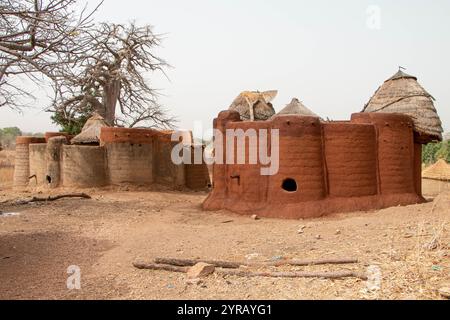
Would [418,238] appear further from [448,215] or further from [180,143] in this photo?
[180,143]

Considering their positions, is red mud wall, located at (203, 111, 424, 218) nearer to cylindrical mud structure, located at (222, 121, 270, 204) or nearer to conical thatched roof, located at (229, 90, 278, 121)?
cylindrical mud structure, located at (222, 121, 270, 204)

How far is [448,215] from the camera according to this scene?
762 centimetres

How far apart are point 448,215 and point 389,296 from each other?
443cm

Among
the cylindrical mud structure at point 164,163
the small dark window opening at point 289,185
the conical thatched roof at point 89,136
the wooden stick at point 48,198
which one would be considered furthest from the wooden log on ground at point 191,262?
the conical thatched roof at point 89,136

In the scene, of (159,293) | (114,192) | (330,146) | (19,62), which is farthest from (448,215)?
(114,192)

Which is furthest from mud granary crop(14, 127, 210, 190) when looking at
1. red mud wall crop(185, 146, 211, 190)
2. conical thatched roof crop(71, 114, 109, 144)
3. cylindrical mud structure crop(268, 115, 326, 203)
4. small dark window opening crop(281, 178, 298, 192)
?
cylindrical mud structure crop(268, 115, 326, 203)

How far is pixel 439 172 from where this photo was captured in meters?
A: 23.6

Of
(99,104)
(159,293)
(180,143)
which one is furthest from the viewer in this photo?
(99,104)

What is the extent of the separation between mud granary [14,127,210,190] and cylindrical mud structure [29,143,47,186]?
2.9 inches

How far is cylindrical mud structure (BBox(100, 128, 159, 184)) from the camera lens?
49.8 ft

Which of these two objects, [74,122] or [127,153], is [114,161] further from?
[74,122]

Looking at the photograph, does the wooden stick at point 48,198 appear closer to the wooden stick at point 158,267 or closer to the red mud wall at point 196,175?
the red mud wall at point 196,175

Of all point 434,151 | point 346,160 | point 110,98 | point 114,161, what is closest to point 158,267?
point 346,160

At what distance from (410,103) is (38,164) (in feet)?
45.9
